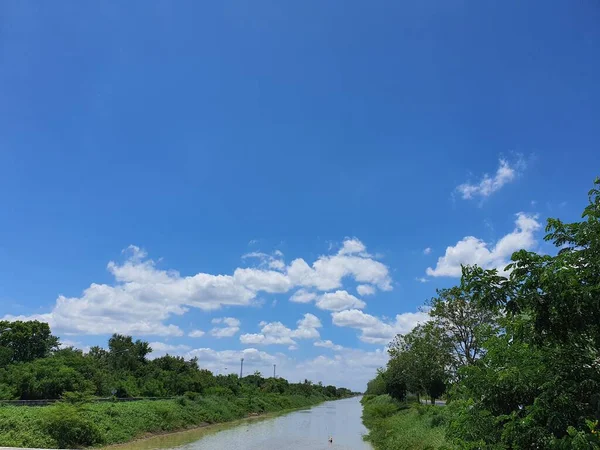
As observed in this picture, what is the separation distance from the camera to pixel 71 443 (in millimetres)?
23766

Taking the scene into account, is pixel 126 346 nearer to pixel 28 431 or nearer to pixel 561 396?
pixel 28 431

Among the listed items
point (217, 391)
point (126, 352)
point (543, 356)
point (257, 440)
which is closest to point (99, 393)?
point (217, 391)

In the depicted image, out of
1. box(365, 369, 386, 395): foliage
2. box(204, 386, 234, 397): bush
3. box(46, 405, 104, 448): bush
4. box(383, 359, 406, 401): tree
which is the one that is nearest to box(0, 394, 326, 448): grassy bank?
box(46, 405, 104, 448): bush

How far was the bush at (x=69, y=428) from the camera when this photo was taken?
23344 mm

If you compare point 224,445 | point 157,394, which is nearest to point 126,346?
point 157,394

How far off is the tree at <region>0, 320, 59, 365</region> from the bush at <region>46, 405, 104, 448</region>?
33114 millimetres

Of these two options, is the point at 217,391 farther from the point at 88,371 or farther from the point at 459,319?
the point at 459,319

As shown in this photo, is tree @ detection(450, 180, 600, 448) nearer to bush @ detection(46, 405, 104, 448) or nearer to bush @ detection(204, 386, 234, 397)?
bush @ detection(46, 405, 104, 448)

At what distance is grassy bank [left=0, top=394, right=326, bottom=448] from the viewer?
71.5 ft

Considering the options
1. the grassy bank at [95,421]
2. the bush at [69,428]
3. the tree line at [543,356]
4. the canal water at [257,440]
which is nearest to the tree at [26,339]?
the grassy bank at [95,421]

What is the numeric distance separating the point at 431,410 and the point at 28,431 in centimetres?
2367

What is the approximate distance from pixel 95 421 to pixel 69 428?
154 inches

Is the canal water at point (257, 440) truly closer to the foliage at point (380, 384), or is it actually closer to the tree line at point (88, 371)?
the tree line at point (88, 371)

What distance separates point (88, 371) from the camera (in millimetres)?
42000
